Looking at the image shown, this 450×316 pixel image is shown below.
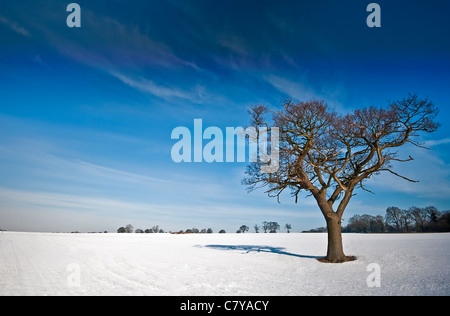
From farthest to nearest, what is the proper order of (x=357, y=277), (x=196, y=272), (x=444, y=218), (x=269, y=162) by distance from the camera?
(x=444, y=218) → (x=269, y=162) → (x=196, y=272) → (x=357, y=277)

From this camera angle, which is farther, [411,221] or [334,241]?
[411,221]

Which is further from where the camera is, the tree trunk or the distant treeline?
the distant treeline

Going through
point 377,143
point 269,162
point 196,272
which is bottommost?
point 196,272

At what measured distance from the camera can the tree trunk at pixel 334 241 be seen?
17.3 meters

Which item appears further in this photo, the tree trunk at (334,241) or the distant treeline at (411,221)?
the distant treeline at (411,221)

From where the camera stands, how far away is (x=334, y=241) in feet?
58.1

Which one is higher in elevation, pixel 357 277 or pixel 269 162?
pixel 269 162

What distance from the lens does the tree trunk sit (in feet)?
56.8
